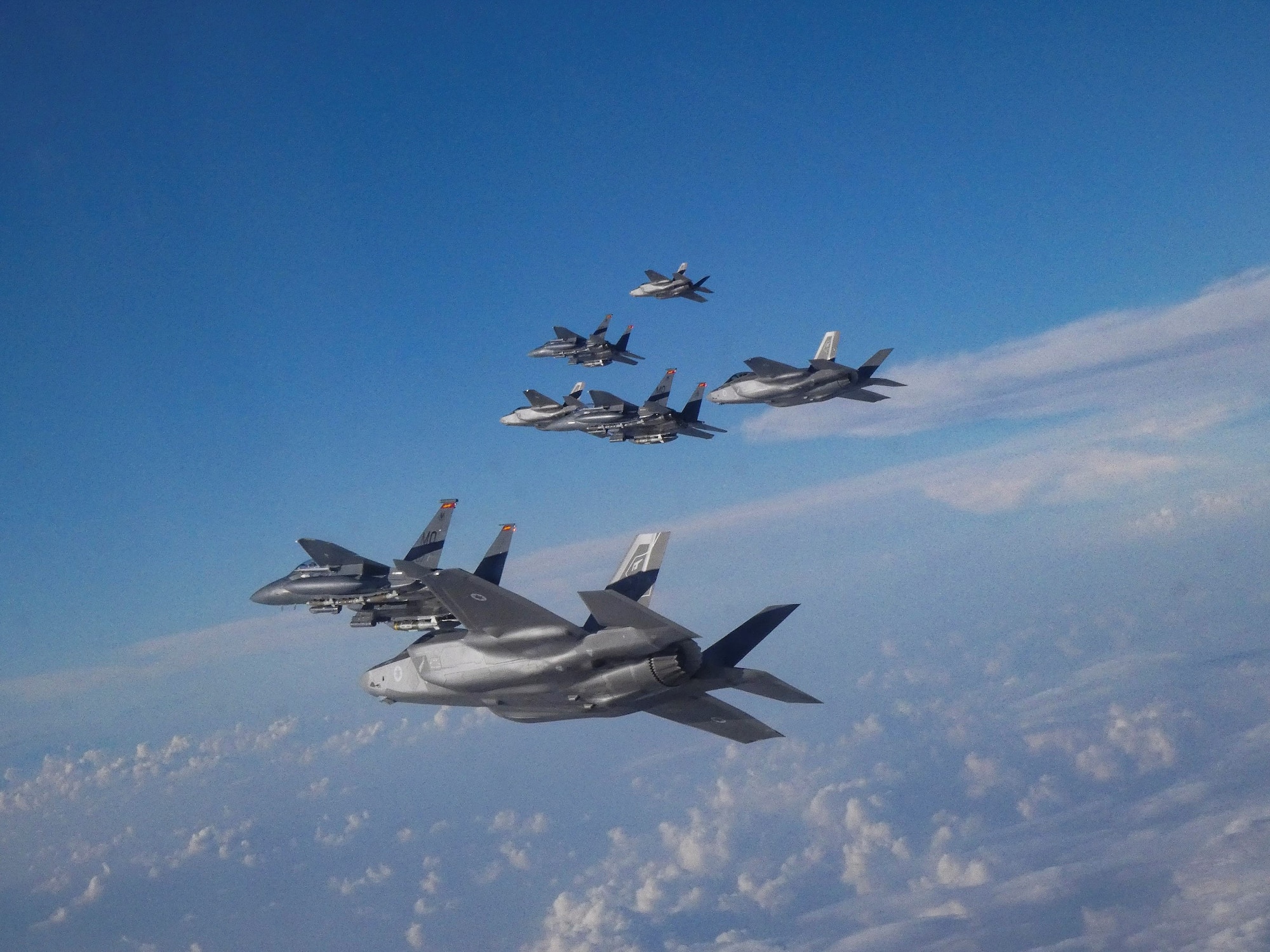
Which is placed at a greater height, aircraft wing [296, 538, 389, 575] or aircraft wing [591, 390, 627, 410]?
aircraft wing [591, 390, 627, 410]

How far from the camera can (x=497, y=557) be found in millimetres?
42750

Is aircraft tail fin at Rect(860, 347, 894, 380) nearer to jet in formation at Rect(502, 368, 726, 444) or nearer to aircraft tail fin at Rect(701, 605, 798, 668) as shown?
jet in formation at Rect(502, 368, 726, 444)

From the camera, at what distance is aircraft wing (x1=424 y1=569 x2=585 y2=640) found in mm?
27391

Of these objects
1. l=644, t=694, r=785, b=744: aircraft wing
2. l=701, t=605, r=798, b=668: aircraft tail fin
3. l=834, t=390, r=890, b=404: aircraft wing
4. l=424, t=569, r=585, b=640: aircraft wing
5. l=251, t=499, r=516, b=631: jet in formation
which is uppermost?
l=834, t=390, r=890, b=404: aircraft wing

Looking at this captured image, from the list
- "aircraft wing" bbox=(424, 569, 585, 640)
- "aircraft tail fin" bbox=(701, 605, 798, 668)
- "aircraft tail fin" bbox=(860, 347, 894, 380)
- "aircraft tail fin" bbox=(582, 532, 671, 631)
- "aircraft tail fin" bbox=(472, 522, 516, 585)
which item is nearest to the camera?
"aircraft wing" bbox=(424, 569, 585, 640)

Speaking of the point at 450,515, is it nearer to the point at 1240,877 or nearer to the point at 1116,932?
the point at 1116,932

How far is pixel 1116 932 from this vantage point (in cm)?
16675

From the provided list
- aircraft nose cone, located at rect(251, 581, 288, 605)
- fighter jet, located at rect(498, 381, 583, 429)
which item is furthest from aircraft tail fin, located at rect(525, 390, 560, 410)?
aircraft nose cone, located at rect(251, 581, 288, 605)

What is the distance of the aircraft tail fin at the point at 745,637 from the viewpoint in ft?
102

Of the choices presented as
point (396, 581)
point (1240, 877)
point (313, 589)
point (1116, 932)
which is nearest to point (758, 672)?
point (396, 581)

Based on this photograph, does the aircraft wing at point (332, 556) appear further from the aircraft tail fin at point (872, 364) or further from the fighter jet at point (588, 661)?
the aircraft tail fin at point (872, 364)

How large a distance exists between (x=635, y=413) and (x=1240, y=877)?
191266 millimetres

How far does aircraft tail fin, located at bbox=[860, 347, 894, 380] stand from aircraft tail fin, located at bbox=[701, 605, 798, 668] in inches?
1231

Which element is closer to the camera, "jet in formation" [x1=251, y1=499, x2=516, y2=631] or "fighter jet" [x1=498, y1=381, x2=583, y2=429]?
"jet in formation" [x1=251, y1=499, x2=516, y2=631]
